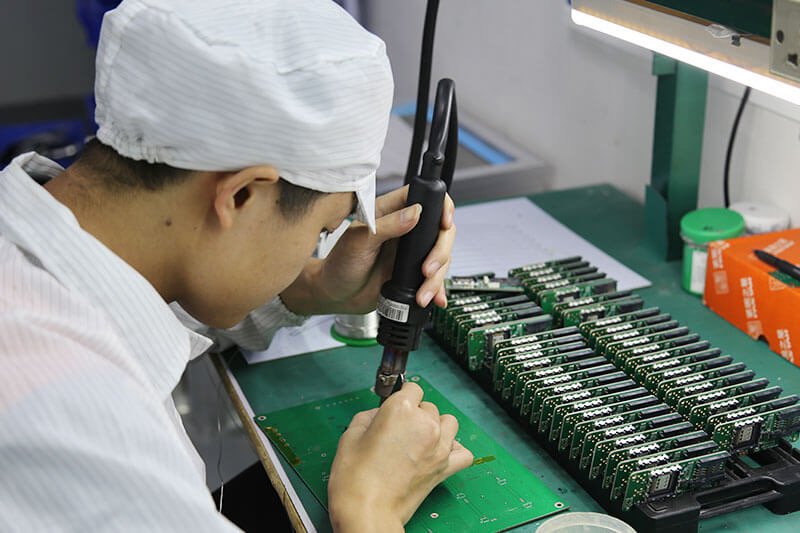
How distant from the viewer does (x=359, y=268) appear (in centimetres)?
137

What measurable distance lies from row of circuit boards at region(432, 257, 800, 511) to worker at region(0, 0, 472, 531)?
0.64 ft

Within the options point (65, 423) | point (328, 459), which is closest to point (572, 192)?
point (328, 459)

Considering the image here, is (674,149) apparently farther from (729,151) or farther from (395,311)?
(395,311)

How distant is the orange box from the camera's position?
1.35 meters

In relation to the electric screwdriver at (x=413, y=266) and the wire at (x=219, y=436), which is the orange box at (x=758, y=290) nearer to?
the electric screwdriver at (x=413, y=266)

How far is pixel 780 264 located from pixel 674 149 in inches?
13.7

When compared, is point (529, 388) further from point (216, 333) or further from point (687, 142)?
point (687, 142)

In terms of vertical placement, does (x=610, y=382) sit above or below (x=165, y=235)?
below

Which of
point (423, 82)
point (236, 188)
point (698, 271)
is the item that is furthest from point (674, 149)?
point (236, 188)

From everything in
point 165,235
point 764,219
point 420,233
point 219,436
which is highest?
point 165,235

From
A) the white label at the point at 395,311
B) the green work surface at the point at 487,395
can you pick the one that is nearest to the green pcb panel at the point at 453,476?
the green work surface at the point at 487,395

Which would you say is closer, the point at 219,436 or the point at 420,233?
the point at 420,233

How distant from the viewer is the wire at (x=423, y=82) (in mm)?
1521

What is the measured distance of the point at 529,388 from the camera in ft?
3.89
